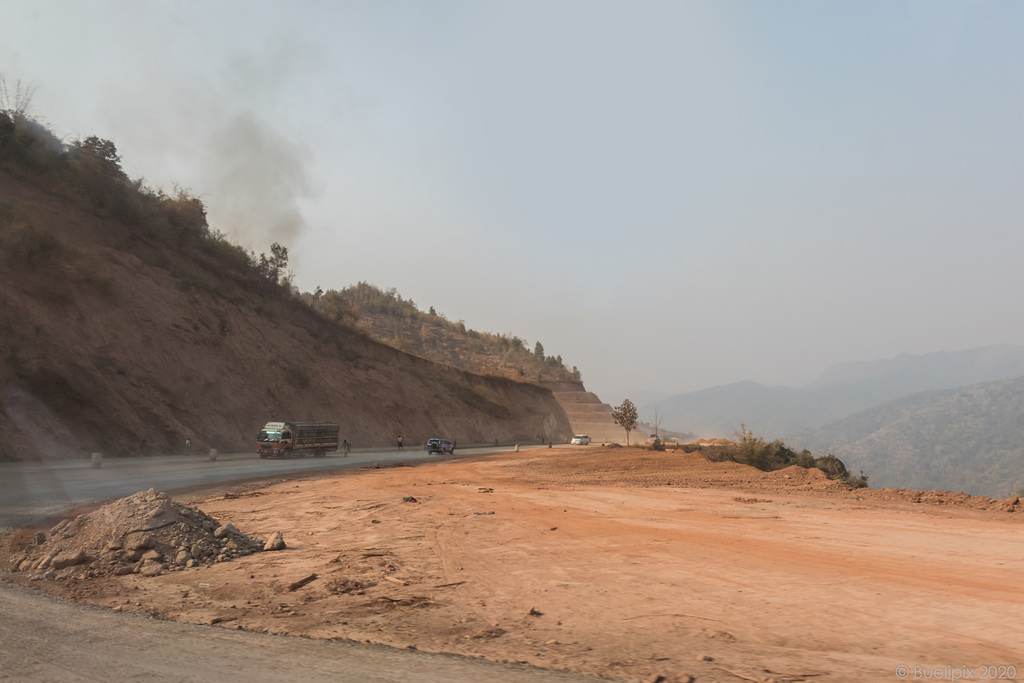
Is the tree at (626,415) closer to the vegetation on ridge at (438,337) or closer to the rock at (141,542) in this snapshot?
A: the vegetation on ridge at (438,337)

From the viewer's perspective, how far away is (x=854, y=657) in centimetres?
570

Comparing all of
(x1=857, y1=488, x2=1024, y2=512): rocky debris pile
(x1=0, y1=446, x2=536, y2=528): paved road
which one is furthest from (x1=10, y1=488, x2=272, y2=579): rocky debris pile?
(x1=857, y1=488, x2=1024, y2=512): rocky debris pile

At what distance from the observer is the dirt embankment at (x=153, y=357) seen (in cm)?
3170

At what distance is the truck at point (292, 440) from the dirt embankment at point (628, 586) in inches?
880

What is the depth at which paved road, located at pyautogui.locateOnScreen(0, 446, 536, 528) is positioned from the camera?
14414mm

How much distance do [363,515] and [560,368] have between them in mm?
130259

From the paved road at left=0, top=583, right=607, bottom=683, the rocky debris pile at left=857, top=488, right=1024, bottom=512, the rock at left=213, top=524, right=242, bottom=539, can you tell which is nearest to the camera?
the paved road at left=0, top=583, right=607, bottom=683

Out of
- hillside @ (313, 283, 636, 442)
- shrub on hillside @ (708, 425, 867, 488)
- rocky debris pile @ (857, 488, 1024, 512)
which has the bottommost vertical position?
rocky debris pile @ (857, 488, 1024, 512)

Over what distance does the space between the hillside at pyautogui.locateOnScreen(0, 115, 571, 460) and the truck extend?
17.3ft

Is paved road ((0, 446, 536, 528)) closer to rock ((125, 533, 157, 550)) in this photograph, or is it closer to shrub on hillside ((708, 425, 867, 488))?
rock ((125, 533, 157, 550))

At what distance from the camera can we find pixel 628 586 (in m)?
8.22

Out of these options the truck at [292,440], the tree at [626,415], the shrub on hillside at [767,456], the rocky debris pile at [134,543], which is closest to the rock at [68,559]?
the rocky debris pile at [134,543]

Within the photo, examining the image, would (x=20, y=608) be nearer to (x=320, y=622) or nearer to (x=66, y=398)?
(x=320, y=622)

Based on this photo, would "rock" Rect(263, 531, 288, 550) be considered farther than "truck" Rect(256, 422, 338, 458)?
No
